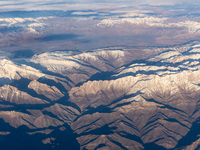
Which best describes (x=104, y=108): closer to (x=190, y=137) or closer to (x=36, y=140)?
(x=36, y=140)

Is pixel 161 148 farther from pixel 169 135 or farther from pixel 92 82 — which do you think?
pixel 92 82

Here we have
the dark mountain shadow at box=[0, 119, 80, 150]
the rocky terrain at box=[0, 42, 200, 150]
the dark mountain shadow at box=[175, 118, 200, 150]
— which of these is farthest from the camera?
the rocky terrain at box=[0, 42, 200, 150]

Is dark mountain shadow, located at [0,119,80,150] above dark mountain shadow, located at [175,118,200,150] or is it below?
below

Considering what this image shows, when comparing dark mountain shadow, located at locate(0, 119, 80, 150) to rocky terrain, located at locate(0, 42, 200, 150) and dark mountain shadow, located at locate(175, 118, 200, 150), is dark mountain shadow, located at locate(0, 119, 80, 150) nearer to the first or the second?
rocky terrain, located at locate(0, 42, 200, 150)

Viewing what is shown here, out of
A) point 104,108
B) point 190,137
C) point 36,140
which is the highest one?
point 104,108

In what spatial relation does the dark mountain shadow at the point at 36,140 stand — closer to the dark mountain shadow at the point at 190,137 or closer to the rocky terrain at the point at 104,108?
the rocky terrain at the point at 104,108

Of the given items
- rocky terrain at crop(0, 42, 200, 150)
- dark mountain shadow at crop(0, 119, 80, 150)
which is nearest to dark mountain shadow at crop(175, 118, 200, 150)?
rocky terrain at crop(0, 42, 200, 150)

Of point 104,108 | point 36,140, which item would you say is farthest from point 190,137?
point 36,140

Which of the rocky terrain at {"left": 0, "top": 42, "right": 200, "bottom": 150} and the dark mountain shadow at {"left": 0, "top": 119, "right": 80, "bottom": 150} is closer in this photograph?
the dark mountain shadow at {"left": 0, "top": 119, "right": 80, "bottom": 150}

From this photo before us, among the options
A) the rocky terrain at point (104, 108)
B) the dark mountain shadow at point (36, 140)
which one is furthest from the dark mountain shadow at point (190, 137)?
the dark mountain shadow at point (36, 140)
